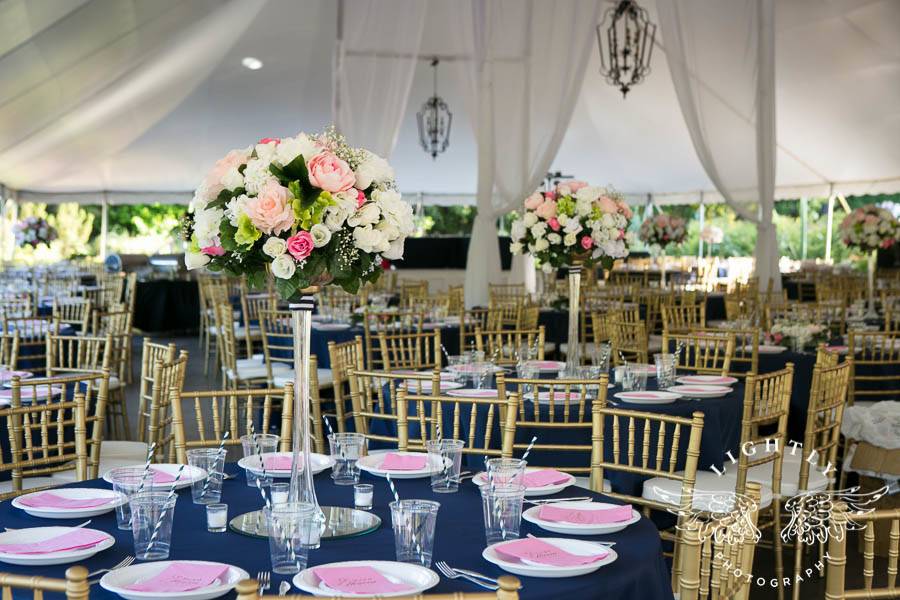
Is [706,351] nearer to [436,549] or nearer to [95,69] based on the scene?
[436,549]

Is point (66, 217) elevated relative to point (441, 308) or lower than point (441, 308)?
elevated

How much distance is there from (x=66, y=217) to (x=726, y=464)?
17744mm

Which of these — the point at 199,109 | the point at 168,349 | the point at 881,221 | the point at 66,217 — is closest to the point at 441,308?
the point at 168,349

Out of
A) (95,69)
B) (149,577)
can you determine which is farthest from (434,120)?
(149,577)

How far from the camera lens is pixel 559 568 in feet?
7.05

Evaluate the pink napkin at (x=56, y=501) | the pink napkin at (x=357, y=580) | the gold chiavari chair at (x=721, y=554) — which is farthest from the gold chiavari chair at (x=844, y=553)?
the pink napkin at (x=56, y=501)

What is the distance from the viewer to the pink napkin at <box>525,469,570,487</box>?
9.56ft

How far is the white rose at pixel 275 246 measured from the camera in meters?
2.42

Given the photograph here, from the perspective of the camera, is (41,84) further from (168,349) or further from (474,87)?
(168,349)

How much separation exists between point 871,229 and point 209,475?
28.6 feet

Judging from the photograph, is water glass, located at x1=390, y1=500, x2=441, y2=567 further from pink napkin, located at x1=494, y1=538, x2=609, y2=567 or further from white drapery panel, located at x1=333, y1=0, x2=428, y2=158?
white drapery panel, located at x1=333, y1=0, x2=428, y2=158

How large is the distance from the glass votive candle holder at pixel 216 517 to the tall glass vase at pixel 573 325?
2.87 metres

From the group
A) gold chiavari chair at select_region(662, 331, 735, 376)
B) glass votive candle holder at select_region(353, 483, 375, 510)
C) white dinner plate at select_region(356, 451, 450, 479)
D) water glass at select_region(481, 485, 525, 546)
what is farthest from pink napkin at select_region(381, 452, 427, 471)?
gold chiavari chair at select_region(662, 331, 735, 376)

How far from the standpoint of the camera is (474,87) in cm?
993
